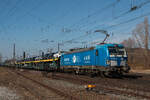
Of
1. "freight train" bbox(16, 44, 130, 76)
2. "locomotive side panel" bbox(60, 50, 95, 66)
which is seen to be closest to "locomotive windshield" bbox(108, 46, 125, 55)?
"freight train" bbox(16, 44, 130, 76)

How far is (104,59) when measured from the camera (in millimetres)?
15867

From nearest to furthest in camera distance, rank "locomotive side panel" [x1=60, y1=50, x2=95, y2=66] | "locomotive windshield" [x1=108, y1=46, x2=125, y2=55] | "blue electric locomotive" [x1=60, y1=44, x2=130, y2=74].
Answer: "blue electric locomotive" [x1=60, y1=44, x2=130, y2=74] → "locomotive windshield" [x1=108, y1=46, x2=125, y2=55] → "locomotive side panel" [x1=60, y1=50, x2=95, y2=66]

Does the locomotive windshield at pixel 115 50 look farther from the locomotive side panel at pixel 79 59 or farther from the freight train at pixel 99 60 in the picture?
the locomotive side panel at pixel 79 59

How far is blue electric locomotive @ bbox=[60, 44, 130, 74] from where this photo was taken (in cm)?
1551

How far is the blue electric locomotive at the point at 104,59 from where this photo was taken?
50.9ft

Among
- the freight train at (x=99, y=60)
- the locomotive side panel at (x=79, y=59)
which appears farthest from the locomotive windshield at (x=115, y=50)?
the locomotive side panel at (x=79, y=59)

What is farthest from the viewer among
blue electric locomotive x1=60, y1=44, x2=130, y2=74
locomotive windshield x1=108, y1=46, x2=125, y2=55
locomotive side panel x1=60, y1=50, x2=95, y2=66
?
locomotive side panel x1=60, y1=50, x2=95, y2=66

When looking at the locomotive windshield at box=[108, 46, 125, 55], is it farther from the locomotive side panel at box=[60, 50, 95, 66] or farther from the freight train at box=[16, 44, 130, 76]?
the locomotive side panel at box=[60, 50, 95, 66]

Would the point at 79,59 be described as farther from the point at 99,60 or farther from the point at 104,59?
the point at 104,59

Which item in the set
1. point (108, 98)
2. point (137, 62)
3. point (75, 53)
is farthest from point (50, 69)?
point (137, 62)

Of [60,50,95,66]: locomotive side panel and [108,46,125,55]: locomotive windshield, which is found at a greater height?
[108,46,125,55]: locomotive windshield

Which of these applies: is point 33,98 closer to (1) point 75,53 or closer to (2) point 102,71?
(2) point 102,71

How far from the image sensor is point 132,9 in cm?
1234

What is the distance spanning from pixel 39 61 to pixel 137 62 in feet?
87.7
